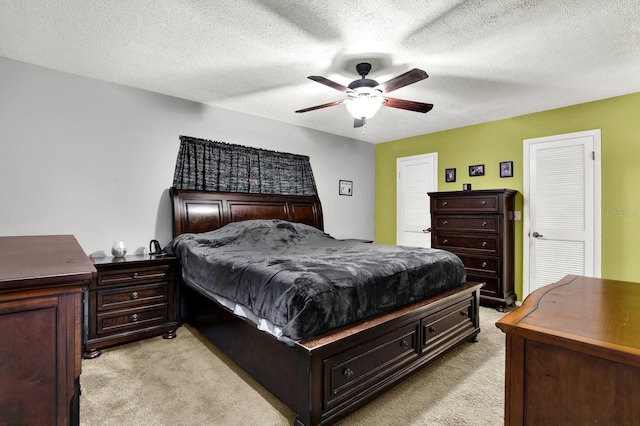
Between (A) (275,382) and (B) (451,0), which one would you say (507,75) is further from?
(A) (275,382)

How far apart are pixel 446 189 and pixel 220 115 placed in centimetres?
366

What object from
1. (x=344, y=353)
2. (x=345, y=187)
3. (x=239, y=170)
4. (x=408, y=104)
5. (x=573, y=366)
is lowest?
(x=344, y=353)

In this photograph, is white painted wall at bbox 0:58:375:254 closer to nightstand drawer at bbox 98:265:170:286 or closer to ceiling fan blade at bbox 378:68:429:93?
nightstand drawer at bbox 98:265:170:286

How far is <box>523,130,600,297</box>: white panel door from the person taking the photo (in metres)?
3.84

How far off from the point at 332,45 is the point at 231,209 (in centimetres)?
235

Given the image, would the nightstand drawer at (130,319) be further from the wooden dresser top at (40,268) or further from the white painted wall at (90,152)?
the wooden dresser top at (40,268)

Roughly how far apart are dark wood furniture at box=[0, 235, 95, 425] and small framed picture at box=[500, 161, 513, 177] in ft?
16.4

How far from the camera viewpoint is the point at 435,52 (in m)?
2.72

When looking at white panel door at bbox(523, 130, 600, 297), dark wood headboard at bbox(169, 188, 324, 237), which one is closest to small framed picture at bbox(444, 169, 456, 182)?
white panel door at bbox(523, 130, 600, 297)

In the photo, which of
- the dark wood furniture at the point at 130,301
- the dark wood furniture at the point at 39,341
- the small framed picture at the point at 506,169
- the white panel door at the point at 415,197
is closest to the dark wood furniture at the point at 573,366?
the dark wood furniture at the point at 39,341

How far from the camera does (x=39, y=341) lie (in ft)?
2.68

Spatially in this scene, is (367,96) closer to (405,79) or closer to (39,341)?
(405,79)

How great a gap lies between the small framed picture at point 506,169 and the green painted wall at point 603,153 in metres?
0.05

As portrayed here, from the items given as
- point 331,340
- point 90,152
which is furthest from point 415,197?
point 90,152
